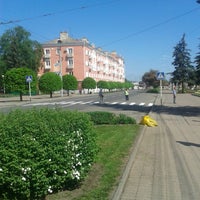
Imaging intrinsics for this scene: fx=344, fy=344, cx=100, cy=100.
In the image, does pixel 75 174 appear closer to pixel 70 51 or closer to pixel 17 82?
pixel 17 82

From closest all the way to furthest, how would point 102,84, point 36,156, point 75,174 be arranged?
1. point 36,156
2. point 75,174
3. point 102,84

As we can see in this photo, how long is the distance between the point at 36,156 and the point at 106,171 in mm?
Result: 2369

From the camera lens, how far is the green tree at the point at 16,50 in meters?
90.1

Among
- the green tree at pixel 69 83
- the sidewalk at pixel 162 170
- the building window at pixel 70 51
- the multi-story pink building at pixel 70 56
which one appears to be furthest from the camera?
the building window at pixel 70 51

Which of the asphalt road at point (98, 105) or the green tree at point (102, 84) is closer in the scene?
the asphalt road at point (98, 105)

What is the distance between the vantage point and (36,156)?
510cm

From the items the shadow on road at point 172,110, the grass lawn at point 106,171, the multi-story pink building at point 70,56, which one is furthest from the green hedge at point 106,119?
the multi-story pink building at point 70,56

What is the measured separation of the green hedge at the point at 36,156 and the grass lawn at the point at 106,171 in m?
0.25

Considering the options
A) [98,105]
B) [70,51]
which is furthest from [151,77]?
[98,105]

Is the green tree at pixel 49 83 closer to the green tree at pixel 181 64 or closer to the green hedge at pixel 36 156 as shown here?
the green tree at pixel 181 64

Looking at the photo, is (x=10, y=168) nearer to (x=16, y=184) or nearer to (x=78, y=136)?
(x=16, y=184)

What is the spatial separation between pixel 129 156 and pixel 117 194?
121 inches

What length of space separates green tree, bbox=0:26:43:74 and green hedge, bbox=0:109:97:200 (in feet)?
284

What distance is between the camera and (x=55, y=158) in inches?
208
